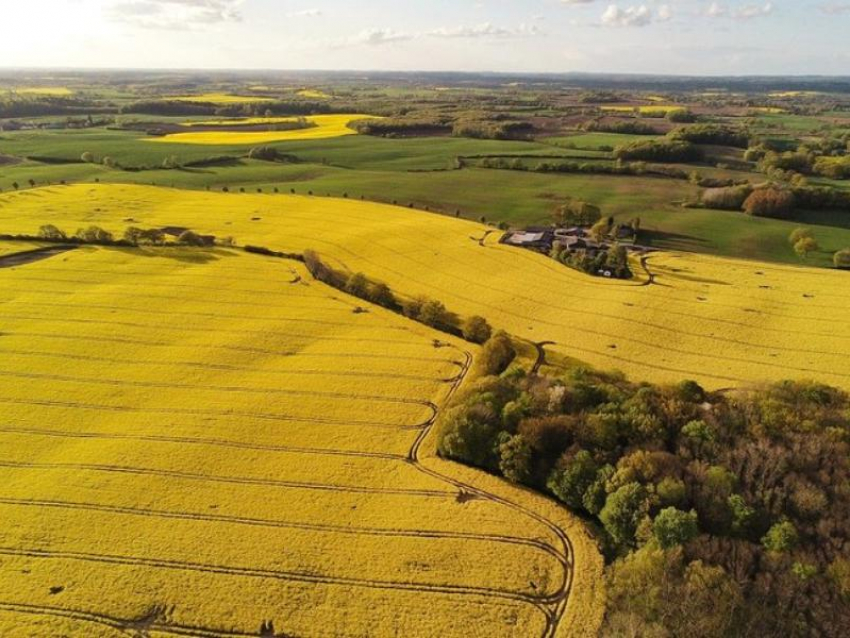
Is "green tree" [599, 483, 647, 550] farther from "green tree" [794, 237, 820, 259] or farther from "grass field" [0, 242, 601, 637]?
"green tree" [794, 237, 820, 259]

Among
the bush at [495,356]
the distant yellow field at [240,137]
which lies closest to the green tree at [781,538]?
the bush at [495,356]

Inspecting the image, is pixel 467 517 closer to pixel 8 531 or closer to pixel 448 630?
pixel 448 630

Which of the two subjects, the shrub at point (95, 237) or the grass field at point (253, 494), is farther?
the shrub at point (95, 237)

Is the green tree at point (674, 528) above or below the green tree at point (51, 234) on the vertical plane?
below

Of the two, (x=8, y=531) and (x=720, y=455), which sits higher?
(x=720, y=455)

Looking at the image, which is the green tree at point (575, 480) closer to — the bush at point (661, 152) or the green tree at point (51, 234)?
the green tree at point (51, 234)

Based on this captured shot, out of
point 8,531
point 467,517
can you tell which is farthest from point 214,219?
point 467,517
